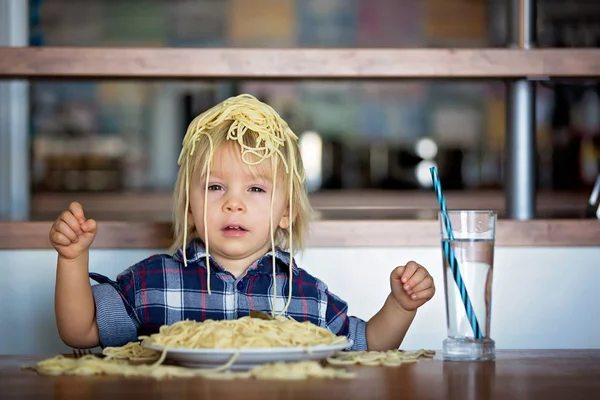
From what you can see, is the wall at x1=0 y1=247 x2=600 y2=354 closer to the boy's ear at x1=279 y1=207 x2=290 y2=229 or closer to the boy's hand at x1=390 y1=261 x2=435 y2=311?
the boy's ear at x1=279 y1=207 x2=290 y2=229

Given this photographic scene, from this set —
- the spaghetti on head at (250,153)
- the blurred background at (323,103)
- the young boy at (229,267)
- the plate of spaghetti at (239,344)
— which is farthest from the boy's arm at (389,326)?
the blurred background at (323,103)

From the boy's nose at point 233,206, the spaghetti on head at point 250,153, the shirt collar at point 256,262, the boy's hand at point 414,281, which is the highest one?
the spaghetti on head at point 250,153

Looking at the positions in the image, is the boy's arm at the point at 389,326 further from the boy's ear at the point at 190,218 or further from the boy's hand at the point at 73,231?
the boy's hand at the point at 73,231

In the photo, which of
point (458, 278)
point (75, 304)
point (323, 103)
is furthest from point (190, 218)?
point (323, 103)

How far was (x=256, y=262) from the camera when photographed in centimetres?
163

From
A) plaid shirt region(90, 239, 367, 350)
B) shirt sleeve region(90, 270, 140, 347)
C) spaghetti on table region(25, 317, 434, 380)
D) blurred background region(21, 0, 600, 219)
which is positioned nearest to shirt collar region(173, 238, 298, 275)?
plaid shirt region(90, 239, 367, 350)

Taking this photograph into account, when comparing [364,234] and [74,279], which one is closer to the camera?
[74,279]

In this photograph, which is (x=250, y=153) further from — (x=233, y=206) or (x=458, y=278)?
(x=458, y=278)

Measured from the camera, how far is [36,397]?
0.95 metres

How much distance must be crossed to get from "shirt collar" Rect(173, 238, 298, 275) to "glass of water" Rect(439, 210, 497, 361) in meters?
0.41

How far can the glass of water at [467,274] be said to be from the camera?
1288mm

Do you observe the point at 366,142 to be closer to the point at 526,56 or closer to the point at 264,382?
the point at 526,56

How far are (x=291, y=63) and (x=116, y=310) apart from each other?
54 cm

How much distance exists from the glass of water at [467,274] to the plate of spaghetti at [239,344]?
20 cm
